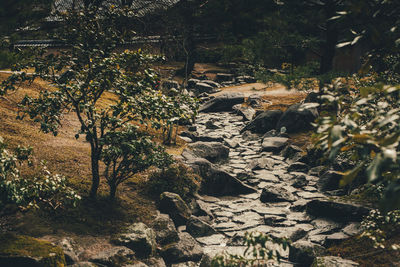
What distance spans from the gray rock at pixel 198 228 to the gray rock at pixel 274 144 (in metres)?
5.29

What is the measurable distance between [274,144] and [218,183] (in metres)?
3.62

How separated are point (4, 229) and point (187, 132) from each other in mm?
8276

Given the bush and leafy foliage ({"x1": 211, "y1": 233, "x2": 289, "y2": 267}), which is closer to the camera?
leafy foliage ({"x1": 211, "y1": 233, "x2": 289, "y2": 267})

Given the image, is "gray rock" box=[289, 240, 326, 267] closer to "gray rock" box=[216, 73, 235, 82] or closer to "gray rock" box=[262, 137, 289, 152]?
"gray rock" box=[262, 137, 289, 152]

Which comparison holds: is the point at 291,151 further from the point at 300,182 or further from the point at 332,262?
the point at 332,262

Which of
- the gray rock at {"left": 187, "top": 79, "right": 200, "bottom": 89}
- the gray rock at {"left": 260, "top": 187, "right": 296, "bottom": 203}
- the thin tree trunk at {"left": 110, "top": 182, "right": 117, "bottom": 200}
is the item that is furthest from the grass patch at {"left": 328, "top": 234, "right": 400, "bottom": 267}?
the gray rock at {"left": 187, "top": 79, "right": 200, "bottom": 89}

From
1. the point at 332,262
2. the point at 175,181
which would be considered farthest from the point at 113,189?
the point at 332,262

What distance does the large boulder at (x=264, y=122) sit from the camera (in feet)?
44.8

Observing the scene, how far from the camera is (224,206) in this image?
8219 mm

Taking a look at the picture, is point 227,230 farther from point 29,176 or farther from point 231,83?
point 231,83

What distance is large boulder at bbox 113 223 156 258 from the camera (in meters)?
5.80

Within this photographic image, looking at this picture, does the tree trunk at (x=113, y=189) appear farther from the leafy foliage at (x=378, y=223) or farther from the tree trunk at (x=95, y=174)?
the leafy foliage at (x=378, y=223)

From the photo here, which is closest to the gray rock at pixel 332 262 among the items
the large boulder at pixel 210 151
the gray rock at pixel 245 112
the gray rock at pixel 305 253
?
the gray rock at pixel 305 253

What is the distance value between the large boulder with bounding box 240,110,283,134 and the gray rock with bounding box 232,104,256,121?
4.63 ft
